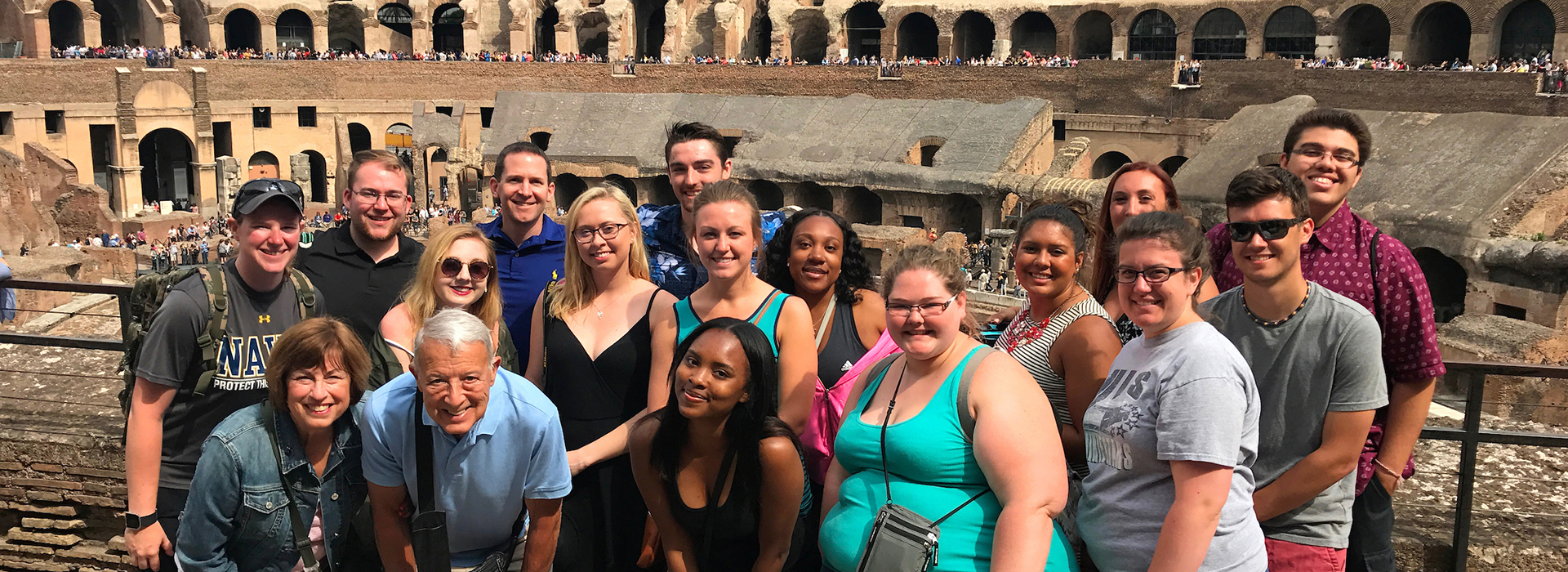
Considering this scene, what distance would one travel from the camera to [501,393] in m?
3.75

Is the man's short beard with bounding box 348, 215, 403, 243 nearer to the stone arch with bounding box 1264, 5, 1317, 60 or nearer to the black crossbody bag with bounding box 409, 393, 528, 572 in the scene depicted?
the black crossbody bag with bounding box 409, 393, 528, 572

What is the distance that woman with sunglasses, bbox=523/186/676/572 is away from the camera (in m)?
4.26

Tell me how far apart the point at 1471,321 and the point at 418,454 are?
1382cm

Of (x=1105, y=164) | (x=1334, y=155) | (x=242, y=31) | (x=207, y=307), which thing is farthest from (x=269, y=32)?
(x=1334, y=155)

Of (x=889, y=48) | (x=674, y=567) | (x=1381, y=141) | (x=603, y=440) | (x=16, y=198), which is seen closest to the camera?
(x=674, y=567)

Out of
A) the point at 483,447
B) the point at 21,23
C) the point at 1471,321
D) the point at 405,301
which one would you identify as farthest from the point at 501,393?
the point at 21,23

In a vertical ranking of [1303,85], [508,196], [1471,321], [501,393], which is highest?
[1303,85]

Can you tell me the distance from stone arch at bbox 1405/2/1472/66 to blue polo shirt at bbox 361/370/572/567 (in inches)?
1186

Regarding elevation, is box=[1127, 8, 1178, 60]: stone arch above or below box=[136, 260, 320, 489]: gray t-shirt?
above

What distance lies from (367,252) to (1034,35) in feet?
109

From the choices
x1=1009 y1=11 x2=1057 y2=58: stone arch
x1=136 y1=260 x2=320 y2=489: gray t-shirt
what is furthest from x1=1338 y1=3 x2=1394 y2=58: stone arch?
x1=136 y1=260 x2=320 y2=489: gray t-shirt

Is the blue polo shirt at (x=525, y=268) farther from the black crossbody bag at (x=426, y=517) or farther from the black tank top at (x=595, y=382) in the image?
the black crossbody bag at (x=426, y=517)

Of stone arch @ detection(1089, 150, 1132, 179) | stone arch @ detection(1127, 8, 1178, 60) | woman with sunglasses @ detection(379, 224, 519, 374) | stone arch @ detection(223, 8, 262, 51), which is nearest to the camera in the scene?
woman with sunglasses @ detection(379, 224, 519, 374)

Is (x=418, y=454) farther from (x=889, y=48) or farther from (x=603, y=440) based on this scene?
(x=889, y=48)
